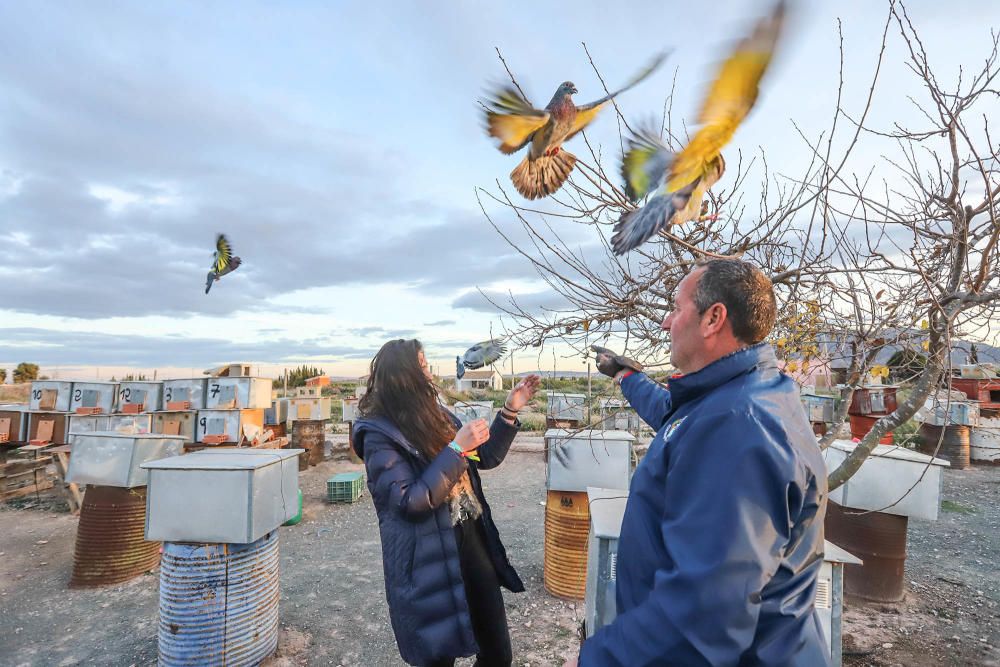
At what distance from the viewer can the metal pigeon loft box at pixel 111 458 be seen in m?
4.50

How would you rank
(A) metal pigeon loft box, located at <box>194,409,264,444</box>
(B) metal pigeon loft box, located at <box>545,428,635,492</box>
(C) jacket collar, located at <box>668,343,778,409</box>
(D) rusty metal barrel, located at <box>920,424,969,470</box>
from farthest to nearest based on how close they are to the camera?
(D) rusty metal barrel, located at <box>920,424,969,470</box>
(A) metal pigeon loft box, located at <box>194,409,264,444</box>
(B) metal pigeon loft box, located at <box>545,428,635,492</box>
(C) jacket collar, located at <box>668,343,778,409</box>

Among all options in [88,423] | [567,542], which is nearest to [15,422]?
[88,423]

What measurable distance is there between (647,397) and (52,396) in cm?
1047

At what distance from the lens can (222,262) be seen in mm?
6719

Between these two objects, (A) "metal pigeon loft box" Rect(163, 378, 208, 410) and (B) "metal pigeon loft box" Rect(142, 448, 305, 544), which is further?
(A) "metal pigeon loft box" Rect(163, 378, 208, 410)

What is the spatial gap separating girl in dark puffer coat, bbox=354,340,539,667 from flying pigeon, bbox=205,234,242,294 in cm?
533

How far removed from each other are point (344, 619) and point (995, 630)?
5089 millimetres

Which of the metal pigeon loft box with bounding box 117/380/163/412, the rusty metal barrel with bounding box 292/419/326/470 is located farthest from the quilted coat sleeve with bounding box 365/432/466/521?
the rusty metal barrel with bounding box 292/419/326/470

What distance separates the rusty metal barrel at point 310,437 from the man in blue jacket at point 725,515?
972cm

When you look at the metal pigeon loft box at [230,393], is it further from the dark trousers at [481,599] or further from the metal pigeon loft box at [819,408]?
the metal pigeon loft box at [819,408]

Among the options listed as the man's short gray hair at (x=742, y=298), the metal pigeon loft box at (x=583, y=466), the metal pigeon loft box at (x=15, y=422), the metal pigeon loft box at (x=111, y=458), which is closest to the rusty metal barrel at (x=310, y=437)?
the metal pigeon loft box at (x=15, y=422)

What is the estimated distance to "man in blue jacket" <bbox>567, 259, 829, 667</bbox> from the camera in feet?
3.15

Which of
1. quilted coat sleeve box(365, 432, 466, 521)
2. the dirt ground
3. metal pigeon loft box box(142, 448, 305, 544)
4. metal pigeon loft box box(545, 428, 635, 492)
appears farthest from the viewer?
metal pigeon loft box box(545, 428, 635, 492)

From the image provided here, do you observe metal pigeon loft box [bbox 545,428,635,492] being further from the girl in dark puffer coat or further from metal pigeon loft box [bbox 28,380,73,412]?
metal pigeon loft box [bbox 28,380,73,412]
